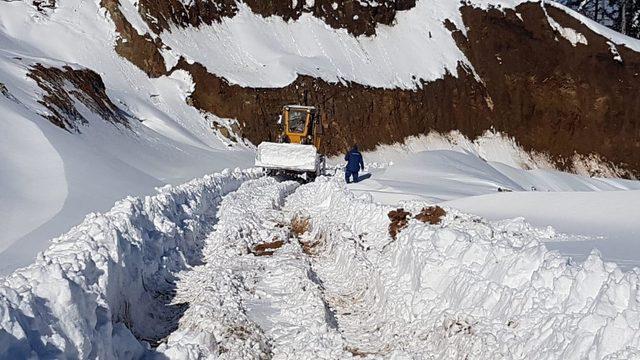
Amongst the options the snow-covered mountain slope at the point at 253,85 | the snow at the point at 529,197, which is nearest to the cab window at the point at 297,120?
the snow-covered mountain slope at the point at 253,85

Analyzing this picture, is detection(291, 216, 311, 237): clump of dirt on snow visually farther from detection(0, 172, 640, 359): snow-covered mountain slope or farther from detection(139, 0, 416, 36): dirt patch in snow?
detection(139, 0, 416, 36): dirt patch in snow

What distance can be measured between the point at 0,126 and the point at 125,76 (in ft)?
73.7

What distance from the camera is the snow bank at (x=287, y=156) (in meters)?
23.7

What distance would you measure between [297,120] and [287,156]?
3.16 metres

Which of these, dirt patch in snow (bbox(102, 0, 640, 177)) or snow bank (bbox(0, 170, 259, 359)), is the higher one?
dirt patch in snow (bbox(102, 0, 640, 177))

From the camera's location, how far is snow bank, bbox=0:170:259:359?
448 cm

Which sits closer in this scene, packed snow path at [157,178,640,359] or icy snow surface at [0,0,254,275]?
packed snow path at [157,178,640,359]

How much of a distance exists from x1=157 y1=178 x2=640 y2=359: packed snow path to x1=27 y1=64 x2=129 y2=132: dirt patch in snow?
1199 centimetres

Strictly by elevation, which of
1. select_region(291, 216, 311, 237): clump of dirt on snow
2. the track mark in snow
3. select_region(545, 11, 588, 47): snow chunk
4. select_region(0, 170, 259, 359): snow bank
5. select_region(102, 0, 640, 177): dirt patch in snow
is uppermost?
select_region(545, 11, 588, 47): snow chunk

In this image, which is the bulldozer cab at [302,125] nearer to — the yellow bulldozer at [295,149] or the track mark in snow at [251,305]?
the yellow bulldozer at [295,149]

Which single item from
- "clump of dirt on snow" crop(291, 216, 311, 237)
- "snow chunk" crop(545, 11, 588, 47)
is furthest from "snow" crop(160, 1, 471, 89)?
"clump of dirt on snow" crop(291, 216, 311, 237)

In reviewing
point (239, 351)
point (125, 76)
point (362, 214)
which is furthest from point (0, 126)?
point (125, 76)

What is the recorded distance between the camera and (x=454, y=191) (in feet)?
64.1

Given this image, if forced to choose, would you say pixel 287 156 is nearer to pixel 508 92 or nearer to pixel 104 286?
pixel 104 286
